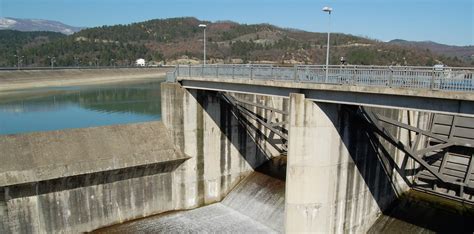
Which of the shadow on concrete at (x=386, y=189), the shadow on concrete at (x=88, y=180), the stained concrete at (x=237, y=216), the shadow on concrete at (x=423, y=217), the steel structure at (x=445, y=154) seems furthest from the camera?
the stained concrete at (x=237, y=216)

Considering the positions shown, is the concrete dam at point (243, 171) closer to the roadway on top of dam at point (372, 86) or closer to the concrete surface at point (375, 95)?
the concrete surface at point (375, 95)

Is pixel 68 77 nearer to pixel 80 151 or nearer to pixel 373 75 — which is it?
pixel 80 151

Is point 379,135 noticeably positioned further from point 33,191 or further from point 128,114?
point 128,114

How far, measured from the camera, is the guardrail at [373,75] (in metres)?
12.4

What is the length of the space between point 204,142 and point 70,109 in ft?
114

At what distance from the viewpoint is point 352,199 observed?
18.5m

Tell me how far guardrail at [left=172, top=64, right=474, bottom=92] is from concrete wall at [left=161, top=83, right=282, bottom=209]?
456 centimetres

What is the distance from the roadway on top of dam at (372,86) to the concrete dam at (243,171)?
0.72 m

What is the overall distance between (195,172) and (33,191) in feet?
30.4

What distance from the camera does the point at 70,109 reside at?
5303 cm

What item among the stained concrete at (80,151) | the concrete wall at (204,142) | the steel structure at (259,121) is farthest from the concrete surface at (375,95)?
the stained concrete at (80,151)

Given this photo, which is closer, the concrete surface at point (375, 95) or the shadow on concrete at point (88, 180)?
the concrete surface at point (375, 95)

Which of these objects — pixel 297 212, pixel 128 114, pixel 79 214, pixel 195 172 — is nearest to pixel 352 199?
pixel 297 212

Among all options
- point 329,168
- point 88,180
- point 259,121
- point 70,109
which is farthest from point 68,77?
point 329,168
